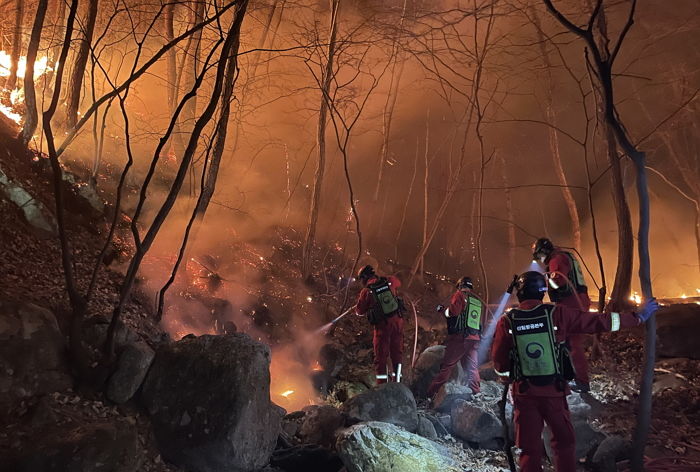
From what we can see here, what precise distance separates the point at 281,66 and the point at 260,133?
361 cm

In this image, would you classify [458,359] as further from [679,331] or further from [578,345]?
[679,331]

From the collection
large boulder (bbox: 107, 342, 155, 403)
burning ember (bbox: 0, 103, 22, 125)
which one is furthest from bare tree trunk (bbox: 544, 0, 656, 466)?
burning ember (bbox: 0, 103, 22, 125)

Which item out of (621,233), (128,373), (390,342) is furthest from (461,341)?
(128,373)

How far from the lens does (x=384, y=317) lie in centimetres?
805

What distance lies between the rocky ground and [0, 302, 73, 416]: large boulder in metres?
0.01

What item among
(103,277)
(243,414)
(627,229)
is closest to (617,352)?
(627,229)

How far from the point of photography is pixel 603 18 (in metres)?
7.95

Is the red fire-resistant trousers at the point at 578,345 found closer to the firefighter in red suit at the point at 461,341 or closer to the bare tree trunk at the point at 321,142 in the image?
the firefighter in red suit at the point at 461,341

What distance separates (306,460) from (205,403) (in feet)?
4.70

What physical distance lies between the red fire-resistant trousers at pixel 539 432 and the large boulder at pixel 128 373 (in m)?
4.25

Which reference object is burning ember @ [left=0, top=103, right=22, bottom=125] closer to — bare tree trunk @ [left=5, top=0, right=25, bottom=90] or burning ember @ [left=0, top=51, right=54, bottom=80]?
bare tree trunk @ [left=5, top=0, right=25, bottom=90]

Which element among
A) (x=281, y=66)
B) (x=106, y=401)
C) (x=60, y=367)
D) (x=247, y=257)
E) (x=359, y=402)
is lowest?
(x=359, y=402)

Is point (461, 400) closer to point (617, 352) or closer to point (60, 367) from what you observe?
point (617, 352)

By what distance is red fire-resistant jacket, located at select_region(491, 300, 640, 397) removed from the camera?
428 centimetres
